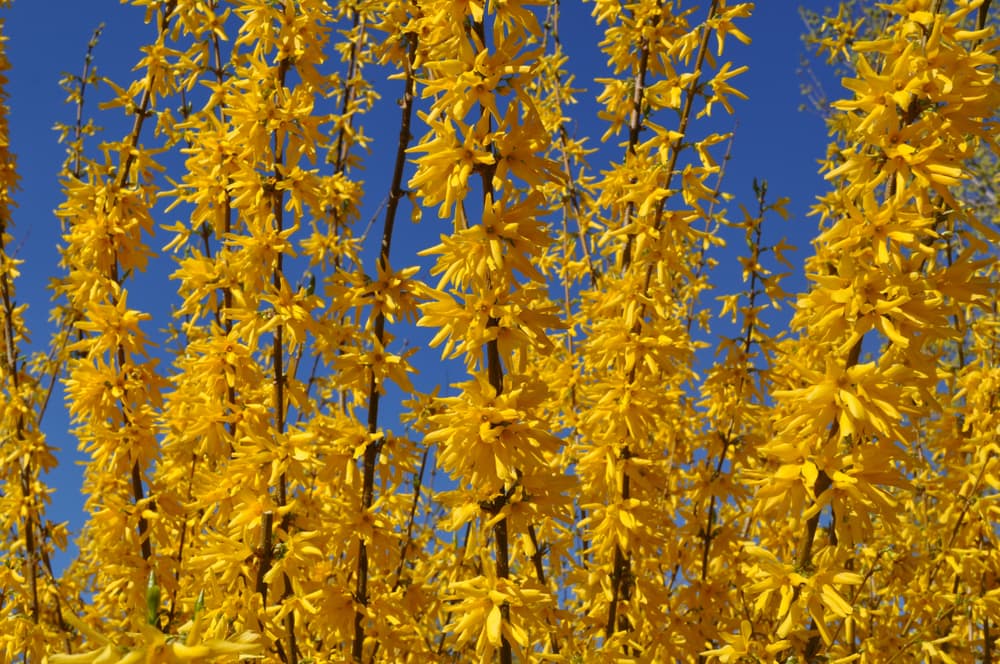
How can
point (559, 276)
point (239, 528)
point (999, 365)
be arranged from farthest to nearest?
point (559, 276) < point (999, 365) < point (239, 528)

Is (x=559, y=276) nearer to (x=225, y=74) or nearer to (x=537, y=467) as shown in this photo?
(x=225, y=74)

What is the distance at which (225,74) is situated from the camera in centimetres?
348

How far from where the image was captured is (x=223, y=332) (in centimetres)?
277

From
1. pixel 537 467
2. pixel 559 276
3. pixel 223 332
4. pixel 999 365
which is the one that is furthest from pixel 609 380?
pixel 999 365

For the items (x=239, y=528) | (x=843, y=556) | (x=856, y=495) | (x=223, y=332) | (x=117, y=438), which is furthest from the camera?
(x=117, y=438)

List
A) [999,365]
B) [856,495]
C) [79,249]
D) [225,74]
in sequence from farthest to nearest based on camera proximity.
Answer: [999,365], [225,74], [79,249], [856,495]

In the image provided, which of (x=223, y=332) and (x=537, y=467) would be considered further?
(x=223, y=332)

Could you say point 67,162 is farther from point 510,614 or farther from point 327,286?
point 510,614

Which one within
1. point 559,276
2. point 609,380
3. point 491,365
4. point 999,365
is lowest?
point 491,365

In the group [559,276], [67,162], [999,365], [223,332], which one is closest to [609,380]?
[223,332]

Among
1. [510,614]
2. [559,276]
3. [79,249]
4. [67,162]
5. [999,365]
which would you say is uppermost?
[67,162]

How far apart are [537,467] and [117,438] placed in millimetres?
1662

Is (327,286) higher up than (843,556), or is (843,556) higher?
(327,286)

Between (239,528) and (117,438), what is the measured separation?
2.60 feet
